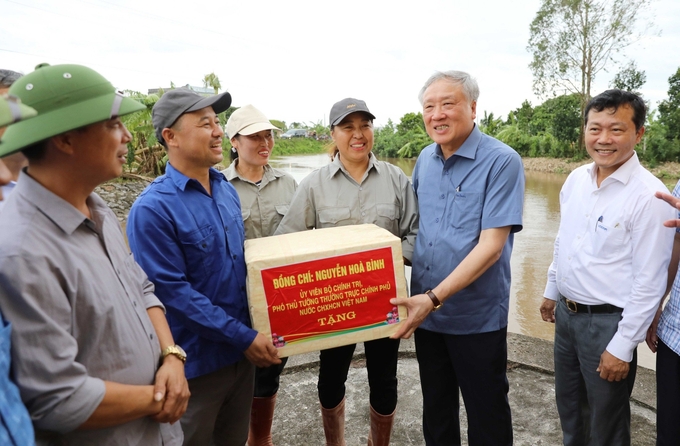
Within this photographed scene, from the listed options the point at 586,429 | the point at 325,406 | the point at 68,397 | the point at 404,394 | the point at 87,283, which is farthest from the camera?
the point at 404,394

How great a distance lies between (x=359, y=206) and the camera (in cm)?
228

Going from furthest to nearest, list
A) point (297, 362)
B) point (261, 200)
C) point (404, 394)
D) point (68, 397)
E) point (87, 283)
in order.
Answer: point (297, 362) < point (404, 394) < point (261, 200) < point (87, 283) < point (68, 397)

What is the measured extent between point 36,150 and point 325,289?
3.37ft

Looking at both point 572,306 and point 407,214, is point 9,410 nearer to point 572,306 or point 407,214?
point 407,214

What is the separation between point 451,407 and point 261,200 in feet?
5.02

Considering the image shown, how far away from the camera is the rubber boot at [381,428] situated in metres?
2.35

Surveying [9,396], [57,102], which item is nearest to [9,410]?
[9,396]

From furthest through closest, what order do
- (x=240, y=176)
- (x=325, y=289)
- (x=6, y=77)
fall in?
(x=240, y=176), (x=6, y=77), (x=325, y=289)

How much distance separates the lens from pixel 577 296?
2061 millimetres

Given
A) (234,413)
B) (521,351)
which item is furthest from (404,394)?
(234,413)

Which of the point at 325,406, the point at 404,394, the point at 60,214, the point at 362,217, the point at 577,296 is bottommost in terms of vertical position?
the point at 404,394

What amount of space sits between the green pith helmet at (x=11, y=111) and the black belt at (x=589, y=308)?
2.13 meters

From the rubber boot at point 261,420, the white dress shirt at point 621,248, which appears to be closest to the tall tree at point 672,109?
the white dress shirt at point 621,248

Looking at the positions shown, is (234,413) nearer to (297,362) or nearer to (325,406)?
(325,406)
